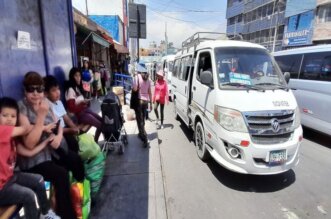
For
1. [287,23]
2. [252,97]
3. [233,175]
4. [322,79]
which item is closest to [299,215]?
[233,175]

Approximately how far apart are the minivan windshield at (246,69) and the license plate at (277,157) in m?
1.10

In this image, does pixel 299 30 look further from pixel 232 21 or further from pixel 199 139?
pixel 199 139

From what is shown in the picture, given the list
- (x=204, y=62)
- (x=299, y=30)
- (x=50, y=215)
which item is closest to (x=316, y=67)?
(x=204, y=62)

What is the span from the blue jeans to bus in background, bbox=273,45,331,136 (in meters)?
5.73

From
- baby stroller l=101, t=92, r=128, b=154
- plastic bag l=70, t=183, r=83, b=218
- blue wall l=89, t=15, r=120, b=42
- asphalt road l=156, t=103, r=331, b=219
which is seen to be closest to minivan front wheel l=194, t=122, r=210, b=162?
asphalt road l=156, t=103, r=331, b=219

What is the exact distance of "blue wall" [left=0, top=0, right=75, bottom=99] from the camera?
2340 millimetres

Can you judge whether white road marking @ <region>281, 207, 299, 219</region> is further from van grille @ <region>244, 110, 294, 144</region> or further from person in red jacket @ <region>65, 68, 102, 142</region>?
person in red jacket @ <region>65, 68, 102, 142</region>

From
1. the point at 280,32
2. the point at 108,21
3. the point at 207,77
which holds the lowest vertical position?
the point at 207,77

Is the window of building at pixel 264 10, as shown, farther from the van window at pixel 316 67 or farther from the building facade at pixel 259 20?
the van window at pixel 316 67

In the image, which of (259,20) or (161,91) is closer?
(161,91)

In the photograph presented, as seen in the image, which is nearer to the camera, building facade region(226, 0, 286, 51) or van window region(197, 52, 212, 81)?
van window region(197, 52, 212, 81)

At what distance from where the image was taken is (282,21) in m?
23.7

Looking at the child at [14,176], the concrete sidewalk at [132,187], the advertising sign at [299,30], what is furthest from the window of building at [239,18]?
the child at [14,176]

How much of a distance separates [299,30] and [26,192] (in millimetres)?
25507
